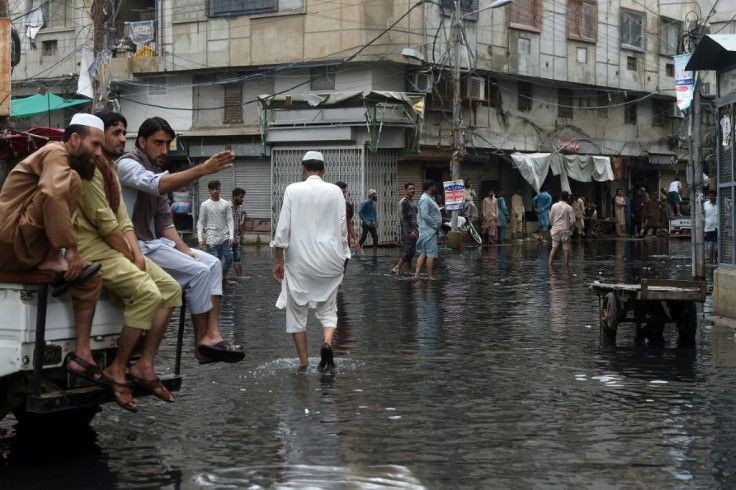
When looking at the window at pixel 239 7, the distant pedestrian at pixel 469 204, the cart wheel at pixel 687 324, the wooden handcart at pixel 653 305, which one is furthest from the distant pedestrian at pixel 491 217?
the cart wheel at pixel 687 324

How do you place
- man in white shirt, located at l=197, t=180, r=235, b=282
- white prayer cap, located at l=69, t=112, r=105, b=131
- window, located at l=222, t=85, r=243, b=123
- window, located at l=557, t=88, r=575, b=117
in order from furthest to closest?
window, located at l=557, t=88, r=575, b=117
window, located at l=222, t=85, r=243, b=123
man in white shirt, located at l=197, t=180, r=235, b=282
white prayer cap, located at l=69, t=112, r=105, b=131

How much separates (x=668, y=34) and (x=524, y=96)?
1026 cm

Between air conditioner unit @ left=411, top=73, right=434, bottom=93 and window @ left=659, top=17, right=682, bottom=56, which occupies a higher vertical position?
window @ left=659, top=17, right=682, bottom=56


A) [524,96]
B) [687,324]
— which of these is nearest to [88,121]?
[687,324]

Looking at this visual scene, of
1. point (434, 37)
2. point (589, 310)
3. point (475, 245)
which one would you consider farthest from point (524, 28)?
point (589, 310)

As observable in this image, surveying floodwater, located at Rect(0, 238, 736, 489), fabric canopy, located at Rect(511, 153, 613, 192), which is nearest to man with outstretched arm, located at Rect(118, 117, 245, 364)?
floodwater, located at Rect(0, 238, 736, 489)

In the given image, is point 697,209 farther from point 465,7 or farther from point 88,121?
point 465,7

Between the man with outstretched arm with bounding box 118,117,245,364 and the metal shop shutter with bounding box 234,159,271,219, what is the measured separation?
30.3 metres

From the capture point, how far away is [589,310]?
52.7 feet

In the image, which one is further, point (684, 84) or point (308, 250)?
point (684, 84)

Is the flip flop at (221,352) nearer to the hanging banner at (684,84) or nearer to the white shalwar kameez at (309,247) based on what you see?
the white shalwar kameez at (309,247)

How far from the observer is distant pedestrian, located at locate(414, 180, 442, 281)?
68.7 feet

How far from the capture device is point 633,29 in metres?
47.2

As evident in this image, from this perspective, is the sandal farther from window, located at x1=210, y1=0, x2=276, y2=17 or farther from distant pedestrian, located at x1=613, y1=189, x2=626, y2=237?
distant pedestrian, located at x1=613, y1=189, x2=626, y2=237
